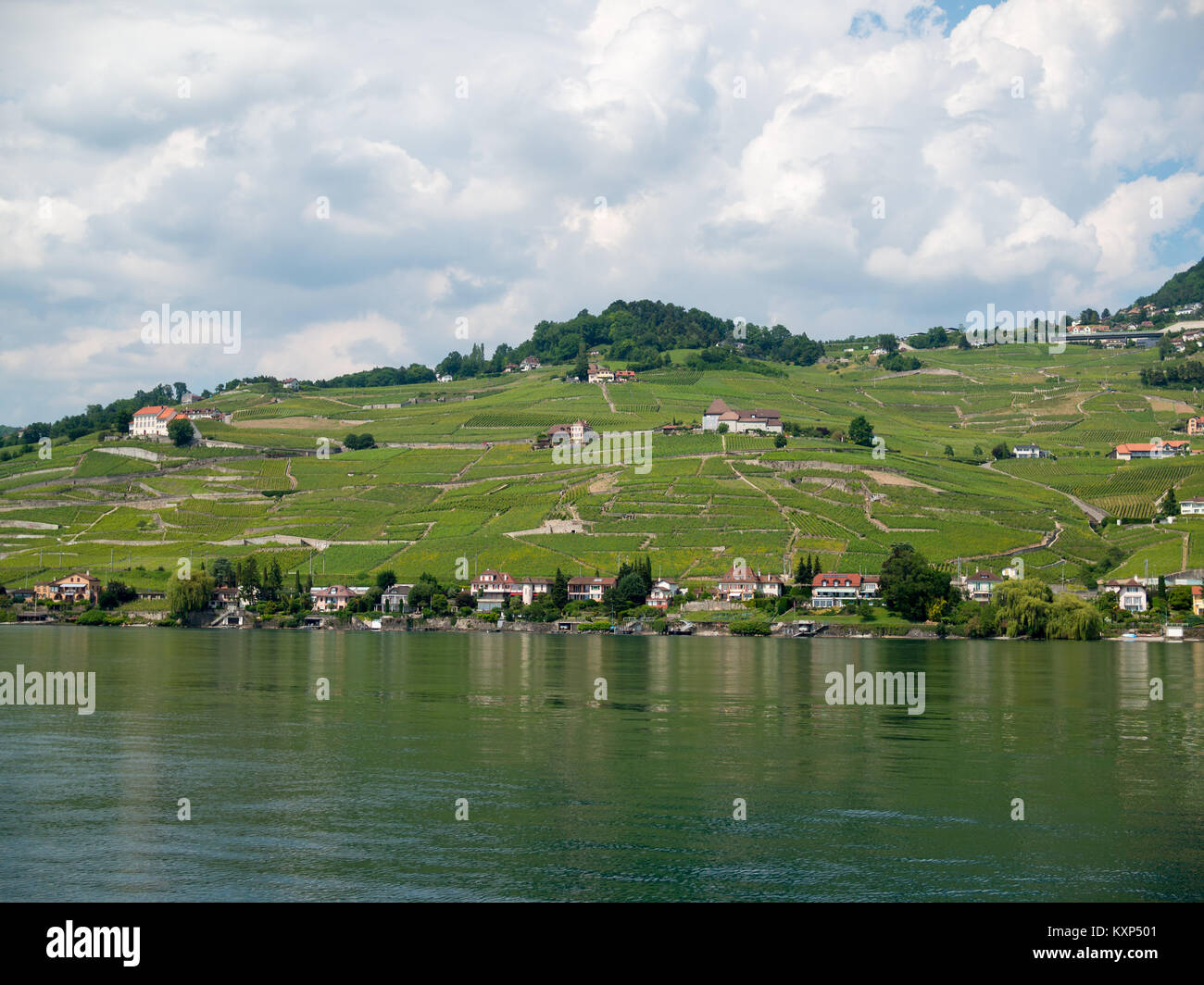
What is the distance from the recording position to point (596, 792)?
33312 millimetres

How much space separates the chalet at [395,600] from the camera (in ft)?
446

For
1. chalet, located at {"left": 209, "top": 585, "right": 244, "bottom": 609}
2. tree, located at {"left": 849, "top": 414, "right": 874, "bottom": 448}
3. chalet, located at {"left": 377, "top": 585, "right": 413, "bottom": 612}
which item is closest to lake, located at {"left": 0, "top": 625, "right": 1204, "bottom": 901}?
chalet, located at {"left": 377, "top": 585, "right": 413, "bottom": 612}

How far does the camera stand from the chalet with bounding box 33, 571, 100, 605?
5541 inches

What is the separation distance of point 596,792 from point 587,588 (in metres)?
102

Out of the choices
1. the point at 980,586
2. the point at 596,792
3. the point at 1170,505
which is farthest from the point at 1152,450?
the point at 596,792

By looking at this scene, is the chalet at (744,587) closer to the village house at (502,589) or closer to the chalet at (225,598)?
the village house at (502,589)

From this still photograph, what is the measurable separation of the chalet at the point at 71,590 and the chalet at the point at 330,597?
28.2m

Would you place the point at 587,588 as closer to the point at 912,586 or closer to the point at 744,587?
the point at 744,587

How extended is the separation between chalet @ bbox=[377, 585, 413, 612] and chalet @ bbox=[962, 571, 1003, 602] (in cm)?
6727

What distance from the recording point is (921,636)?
11894 centimetres

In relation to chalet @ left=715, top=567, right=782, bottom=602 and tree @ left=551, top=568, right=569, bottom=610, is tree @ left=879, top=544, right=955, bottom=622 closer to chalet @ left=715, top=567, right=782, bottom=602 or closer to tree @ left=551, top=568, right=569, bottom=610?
chalet @ left=715, top=567, right=782, bottom=602
